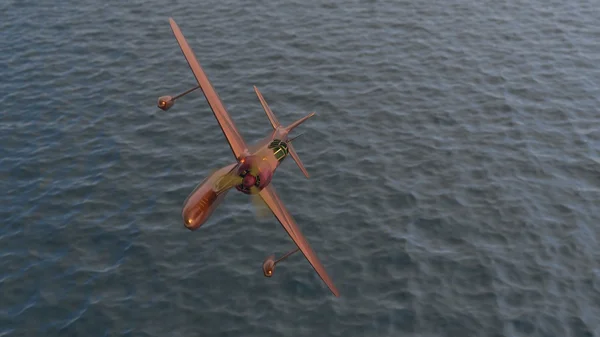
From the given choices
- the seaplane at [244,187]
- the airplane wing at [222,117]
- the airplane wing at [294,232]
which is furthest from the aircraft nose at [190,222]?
the airplane wing at [222,117]

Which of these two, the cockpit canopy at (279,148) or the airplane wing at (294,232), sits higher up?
the cockpit canopy at (279,148)

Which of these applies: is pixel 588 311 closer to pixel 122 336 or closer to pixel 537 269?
pixel 537 269

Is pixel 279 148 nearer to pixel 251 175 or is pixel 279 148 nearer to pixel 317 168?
pixel 251 175

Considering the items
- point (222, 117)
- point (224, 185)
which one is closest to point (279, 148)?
point (222, 117)

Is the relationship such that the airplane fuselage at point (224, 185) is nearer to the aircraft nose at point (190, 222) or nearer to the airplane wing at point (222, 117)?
the aircraft nose at point (190, 222)

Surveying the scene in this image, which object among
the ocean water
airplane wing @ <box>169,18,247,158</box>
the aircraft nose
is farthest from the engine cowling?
the ocean water
